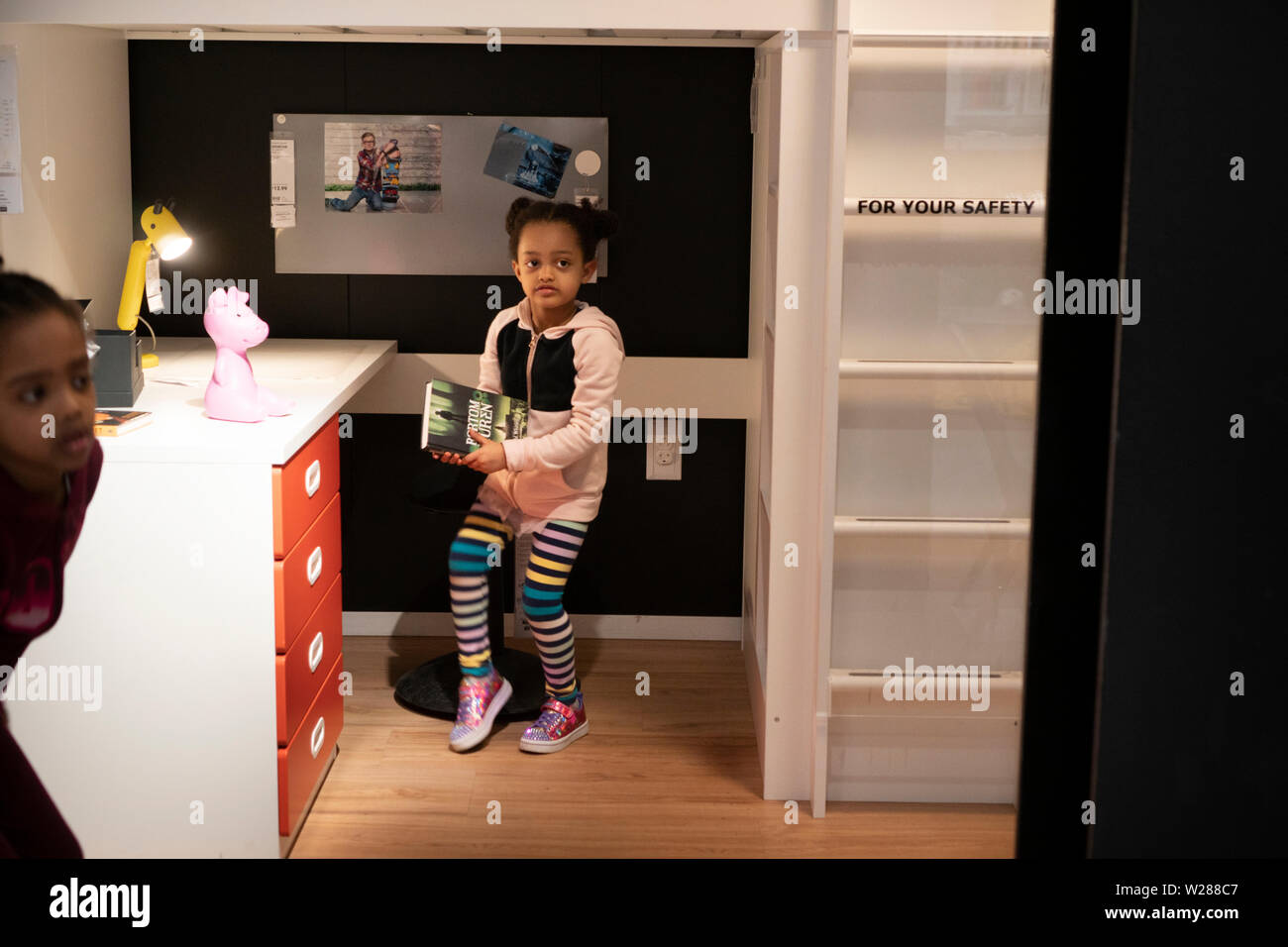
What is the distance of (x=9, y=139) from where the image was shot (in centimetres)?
251

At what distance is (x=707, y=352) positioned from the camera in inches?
133

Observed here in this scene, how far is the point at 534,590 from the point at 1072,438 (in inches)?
78.3

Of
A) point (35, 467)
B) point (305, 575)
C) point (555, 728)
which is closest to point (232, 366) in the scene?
point (305, 575)

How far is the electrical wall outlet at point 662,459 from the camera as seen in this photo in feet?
11.3

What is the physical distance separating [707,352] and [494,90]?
88 centimetres

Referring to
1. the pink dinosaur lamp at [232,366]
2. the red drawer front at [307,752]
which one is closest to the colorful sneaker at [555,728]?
the red drawer front at [307,752]

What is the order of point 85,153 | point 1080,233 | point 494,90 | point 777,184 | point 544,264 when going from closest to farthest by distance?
point 1080,233, point 777,184, point 544,264, point 85,153, point 494,90

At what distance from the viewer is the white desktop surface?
206 centimetres

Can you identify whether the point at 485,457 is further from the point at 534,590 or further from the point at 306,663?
the point at 306,663

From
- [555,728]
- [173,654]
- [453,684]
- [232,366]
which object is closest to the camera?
[173,654]

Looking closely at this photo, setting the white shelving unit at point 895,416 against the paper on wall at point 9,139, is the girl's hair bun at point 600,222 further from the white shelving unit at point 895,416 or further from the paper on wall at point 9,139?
the paper on wall at point 9,139

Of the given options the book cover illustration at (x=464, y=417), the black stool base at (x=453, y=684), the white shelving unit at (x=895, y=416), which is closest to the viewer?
the white shelving unit at (x=895, y=416)
